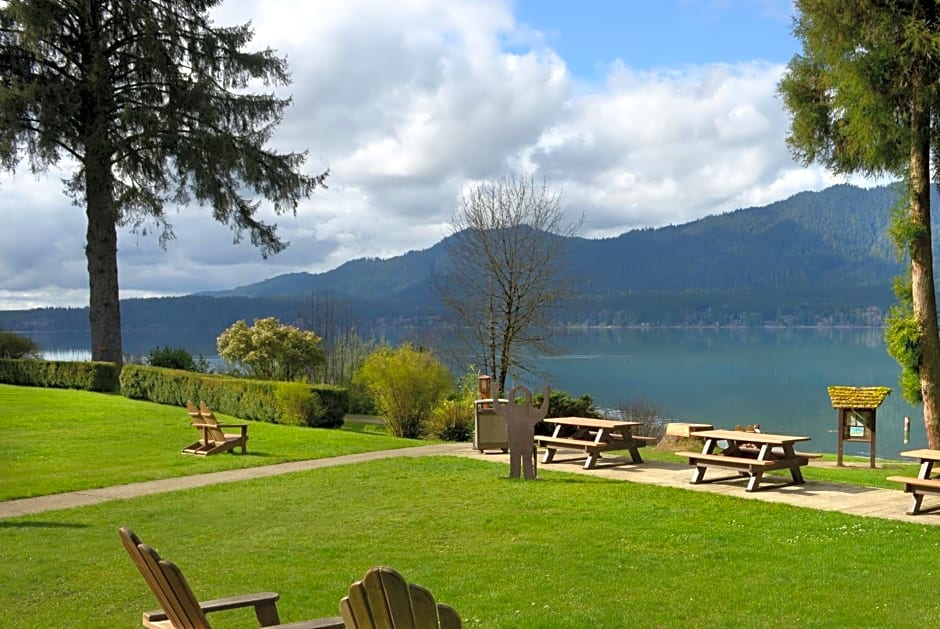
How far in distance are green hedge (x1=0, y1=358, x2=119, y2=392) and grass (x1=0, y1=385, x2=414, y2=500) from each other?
8.73 feet

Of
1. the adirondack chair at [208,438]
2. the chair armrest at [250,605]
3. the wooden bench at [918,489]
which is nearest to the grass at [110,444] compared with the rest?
the adirondack chair at [208,438]

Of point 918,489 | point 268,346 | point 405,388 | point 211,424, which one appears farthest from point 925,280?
point 268,346

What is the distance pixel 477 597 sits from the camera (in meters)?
6.71

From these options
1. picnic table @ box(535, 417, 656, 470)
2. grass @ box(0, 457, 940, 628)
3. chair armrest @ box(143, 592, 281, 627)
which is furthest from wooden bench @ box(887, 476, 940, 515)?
Answer: chair armrest @ box(143, 592, 281, 627)

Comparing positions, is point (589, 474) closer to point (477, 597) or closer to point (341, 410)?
point (477, 597)

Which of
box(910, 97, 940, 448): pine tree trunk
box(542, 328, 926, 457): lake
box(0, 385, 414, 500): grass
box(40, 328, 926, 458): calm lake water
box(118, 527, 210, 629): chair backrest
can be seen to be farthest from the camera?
box(542, 328, 926, 457): lake

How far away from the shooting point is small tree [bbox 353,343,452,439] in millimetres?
23641

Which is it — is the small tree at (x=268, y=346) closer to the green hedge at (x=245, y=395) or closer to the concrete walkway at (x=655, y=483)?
the green hedge at (x=245, y=395)

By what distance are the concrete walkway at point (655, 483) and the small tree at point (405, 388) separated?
23.9 ft

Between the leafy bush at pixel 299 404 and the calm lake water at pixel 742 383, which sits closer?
the leafy bush at pixel 299 404

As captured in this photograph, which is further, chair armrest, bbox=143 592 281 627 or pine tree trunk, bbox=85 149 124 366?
pine tree trunk, bbox=85 149 124 366

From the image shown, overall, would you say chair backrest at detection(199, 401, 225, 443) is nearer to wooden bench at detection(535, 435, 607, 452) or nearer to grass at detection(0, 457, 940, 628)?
grass at detection(0, 457, 940, 628)

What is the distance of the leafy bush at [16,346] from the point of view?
33500 mm

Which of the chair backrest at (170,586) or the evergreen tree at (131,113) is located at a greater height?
the evergreen tree at (131,113)
